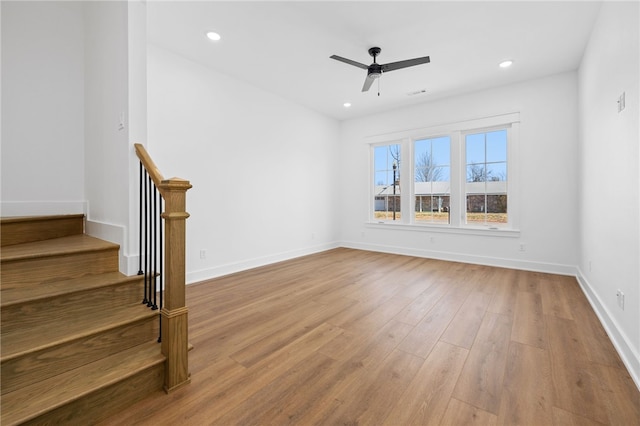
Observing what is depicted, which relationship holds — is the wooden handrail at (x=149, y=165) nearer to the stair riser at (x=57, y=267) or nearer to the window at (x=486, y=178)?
the stair riser at (x=57, y=267)

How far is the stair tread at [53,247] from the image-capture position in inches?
67.4

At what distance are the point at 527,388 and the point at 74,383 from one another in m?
2.49

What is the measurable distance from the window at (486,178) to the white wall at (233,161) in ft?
9.68

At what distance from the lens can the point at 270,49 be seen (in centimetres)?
336

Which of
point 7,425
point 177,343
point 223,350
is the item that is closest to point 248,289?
point 223,350

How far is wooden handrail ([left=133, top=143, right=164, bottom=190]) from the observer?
5.46 ft

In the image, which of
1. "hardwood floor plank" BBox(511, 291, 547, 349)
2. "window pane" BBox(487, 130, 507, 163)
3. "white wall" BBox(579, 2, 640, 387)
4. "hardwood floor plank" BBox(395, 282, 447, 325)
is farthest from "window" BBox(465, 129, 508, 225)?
"hardwood floor plank" BBox(395, 282, 447, 325)

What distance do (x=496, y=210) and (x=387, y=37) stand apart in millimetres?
3397

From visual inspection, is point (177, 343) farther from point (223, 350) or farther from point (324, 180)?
point (324, 180)

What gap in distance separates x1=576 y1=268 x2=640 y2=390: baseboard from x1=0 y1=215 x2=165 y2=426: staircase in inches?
115

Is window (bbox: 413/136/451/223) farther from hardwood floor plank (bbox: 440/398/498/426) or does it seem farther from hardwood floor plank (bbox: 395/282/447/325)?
hardwood floor plank (bbox: 440/398/498/426)

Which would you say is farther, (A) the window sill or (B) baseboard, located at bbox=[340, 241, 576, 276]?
(A) the window sill

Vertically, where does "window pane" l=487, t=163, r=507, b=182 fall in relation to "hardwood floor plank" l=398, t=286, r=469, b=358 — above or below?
above

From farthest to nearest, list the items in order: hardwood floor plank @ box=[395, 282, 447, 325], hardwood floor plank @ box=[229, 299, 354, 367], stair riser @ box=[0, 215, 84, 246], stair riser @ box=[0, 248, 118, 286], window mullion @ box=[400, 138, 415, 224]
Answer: window mullion @ box=[400, 138, 415, 224]
hardwood floor plank @ box=[395, 282, 447, 325]
stair riser @ box=[0, 215, 84, 246]
hardwood floor plank @ box=[229, 299, 354, 367]
stair riser @ box=[0, 248, 118, 286]
